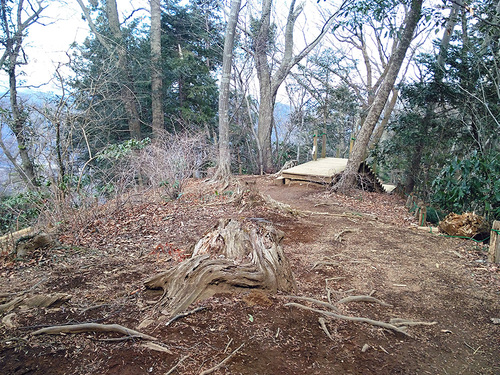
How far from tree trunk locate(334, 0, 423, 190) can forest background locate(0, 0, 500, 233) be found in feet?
0.10

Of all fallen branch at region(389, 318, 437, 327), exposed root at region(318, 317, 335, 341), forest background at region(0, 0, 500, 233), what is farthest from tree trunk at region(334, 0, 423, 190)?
exposed root at region(318, 317, 335, 341)

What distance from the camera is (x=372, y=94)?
15.5 metres

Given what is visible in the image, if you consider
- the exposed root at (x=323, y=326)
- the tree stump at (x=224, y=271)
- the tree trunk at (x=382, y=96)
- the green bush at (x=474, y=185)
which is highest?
the tree trunk at (x=382, y=96)

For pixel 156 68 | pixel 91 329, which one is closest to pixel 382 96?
pixel 91 329

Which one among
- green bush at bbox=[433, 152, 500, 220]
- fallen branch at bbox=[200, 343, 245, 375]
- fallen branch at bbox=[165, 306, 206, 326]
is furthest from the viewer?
green bush at bbox=[433, 152, 500, 220]

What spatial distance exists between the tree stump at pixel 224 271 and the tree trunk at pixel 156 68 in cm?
1077

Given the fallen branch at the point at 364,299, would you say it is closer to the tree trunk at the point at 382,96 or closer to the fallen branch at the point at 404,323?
the fallen branch at the point at 404,323

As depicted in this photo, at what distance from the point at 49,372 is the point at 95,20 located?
48.5 ft

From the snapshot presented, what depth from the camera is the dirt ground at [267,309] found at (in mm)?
1900

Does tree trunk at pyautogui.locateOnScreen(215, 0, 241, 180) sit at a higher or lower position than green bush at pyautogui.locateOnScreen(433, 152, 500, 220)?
higher

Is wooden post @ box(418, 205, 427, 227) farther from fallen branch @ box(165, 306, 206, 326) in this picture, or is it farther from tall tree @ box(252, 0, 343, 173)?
tall tree @ box(252, 0, 343, 173)

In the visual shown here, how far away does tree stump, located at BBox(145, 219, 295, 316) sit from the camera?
8.23ft

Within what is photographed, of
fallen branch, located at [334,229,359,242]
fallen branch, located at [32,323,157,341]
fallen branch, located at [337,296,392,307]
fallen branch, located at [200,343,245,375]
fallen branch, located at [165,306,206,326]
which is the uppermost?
fallen branch, located at [32,323,157,341]

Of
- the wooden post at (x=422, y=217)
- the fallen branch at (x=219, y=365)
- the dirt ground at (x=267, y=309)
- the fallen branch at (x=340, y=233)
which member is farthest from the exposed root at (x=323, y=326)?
the wooden post at (x=422, y=217)
